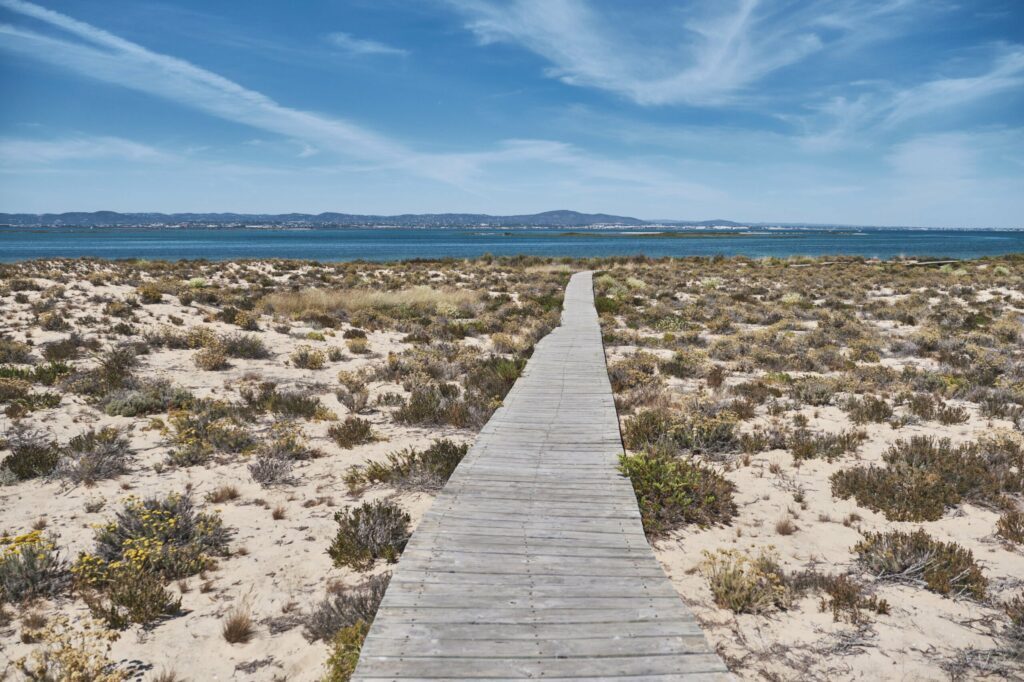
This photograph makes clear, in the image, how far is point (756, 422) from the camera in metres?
9.43

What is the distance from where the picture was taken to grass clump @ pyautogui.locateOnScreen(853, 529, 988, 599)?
4848 millimetres

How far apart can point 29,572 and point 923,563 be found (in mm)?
8400

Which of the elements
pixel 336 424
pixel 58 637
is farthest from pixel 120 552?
pixel 336 424

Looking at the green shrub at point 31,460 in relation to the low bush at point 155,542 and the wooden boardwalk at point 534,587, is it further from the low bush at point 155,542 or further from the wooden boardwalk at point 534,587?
the wooden boardwalk at point 534,587

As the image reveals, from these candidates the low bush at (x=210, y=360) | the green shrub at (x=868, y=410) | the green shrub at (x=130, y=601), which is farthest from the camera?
the low bush at (x=210, y=360)

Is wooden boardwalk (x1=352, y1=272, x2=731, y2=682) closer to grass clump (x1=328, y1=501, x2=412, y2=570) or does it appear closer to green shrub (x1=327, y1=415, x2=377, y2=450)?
grass clump (x1=328, y1=501, x2=412, y2=570)

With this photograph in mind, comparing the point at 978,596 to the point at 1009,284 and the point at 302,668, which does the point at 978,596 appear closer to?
the point at 302,668

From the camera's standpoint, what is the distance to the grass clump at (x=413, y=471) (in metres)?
7.02

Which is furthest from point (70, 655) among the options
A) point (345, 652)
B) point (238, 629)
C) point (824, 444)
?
point (824, 444)

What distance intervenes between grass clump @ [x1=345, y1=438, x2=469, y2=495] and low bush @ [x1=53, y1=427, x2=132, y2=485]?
127 inches

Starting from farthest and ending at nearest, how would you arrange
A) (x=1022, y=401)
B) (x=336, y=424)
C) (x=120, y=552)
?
(x=1022, y=401), (x=336, y=424), (x=120, y=552)

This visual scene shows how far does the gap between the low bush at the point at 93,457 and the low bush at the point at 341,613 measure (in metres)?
4.50

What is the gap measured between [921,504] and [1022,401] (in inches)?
238

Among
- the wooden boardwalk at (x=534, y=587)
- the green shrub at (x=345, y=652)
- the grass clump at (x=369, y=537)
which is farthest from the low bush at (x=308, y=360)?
the green shrub at (x=345, y=652)
